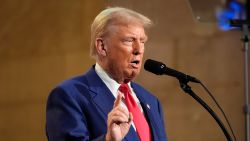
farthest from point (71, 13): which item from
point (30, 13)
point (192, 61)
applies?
point (192, 61)

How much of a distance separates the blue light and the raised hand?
1918 mm

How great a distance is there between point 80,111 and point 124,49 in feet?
1.04

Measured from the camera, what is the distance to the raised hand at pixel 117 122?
1350mm

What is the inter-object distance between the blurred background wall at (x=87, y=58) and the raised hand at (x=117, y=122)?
1653 millimetres

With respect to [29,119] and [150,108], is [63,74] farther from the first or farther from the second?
[150,108]

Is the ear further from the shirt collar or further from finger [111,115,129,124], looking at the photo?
finger [111,115,129,124]

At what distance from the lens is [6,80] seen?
2.95 metres

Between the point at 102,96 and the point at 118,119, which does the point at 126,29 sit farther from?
the point at 118,119

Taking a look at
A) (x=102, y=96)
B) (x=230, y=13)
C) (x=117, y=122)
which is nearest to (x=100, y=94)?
(x=102, y=96)

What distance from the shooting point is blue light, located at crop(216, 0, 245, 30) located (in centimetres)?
309

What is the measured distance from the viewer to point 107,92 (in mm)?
1735

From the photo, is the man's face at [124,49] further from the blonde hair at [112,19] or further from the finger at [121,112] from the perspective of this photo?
the finger at [121,112]

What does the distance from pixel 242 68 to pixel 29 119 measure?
5.22ft

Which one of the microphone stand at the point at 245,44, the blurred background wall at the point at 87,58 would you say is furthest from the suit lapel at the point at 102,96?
the microphone stand at the point at 245,44
